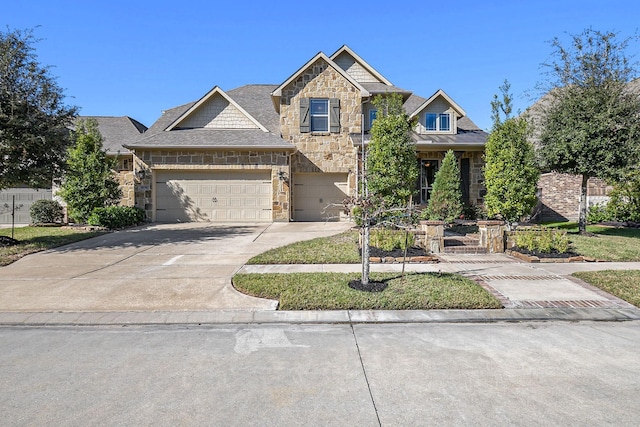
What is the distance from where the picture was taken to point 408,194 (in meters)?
11.1

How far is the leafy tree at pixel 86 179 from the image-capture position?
14711mm

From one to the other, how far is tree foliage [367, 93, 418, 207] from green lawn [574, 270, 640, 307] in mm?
4934

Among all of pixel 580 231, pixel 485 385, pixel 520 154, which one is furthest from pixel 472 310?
pixel 580 231

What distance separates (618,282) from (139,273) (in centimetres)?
934

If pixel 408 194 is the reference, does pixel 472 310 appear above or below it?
below

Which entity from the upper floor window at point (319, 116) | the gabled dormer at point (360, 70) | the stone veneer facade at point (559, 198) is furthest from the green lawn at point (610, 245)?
the gabled dormer at point (360, 70)

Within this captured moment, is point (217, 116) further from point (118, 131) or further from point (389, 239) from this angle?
point (389, 239)

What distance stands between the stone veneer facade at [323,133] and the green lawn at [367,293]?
35.6ft

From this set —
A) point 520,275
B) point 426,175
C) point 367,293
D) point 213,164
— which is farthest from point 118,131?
point 520,275

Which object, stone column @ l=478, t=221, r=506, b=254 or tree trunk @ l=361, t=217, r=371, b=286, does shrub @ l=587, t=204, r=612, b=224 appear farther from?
tree trunk @ l=361, t=217, r=371, b=286

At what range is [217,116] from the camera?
17.9 metres

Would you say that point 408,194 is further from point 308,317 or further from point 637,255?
point 308,317

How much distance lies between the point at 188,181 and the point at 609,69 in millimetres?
16467

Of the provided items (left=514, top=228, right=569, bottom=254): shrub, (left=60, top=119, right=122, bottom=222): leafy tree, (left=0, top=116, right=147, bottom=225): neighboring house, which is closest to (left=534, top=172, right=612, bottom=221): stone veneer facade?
(left=514, top=228, right=569, bottom=254): shrub
